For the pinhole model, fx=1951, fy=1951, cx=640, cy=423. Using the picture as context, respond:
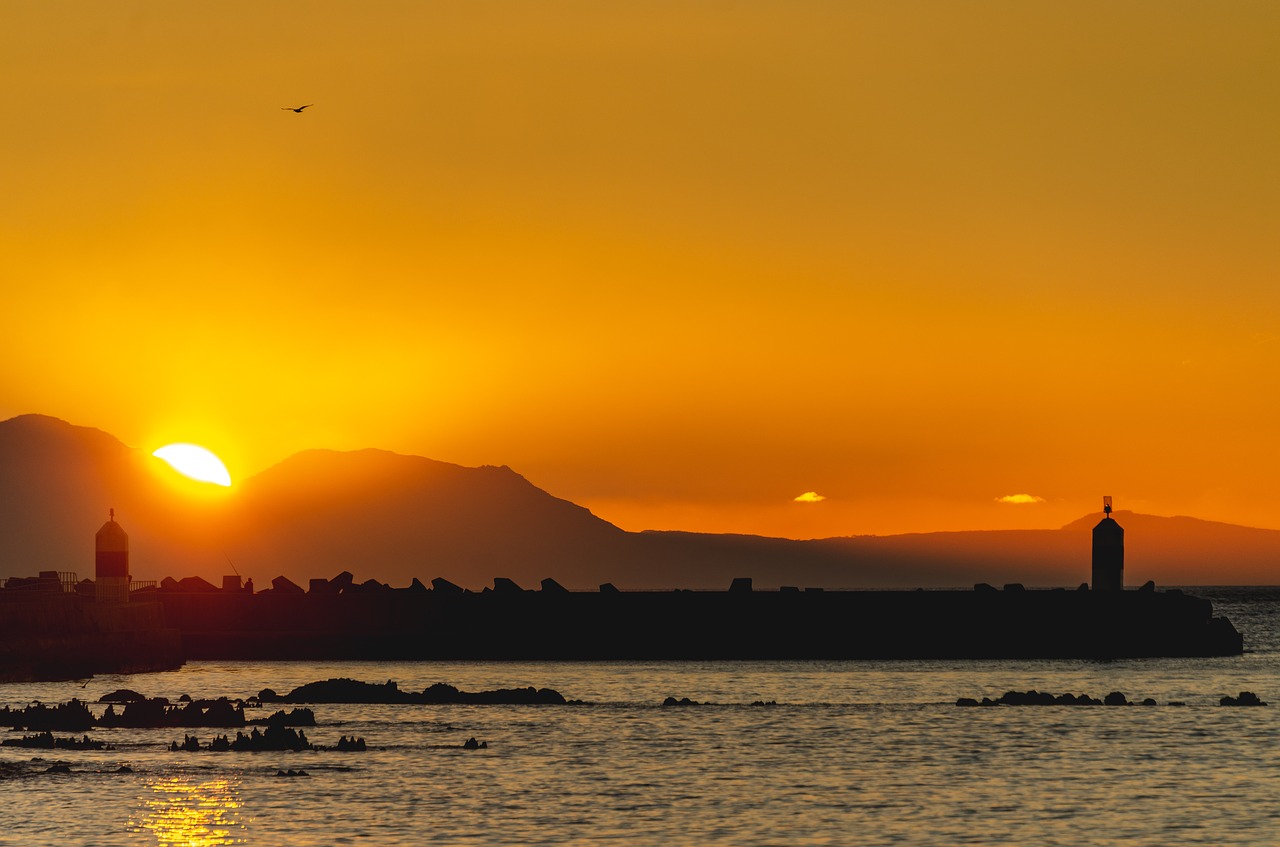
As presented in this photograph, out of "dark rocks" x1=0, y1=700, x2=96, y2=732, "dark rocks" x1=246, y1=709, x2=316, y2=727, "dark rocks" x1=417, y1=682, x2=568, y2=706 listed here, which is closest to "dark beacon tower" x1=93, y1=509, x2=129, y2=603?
"dark rocks" x1=417, y1=682, x2=568, y2=706

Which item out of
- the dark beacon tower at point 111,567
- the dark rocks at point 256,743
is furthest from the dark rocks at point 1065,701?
the dark beacon tower at point 111,567

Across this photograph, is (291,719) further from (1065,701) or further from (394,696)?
Result: (1065,701)

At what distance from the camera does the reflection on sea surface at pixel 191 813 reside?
33438mm

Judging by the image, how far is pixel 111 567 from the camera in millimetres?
79750

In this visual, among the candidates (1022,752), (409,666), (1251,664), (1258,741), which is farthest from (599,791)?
(1251,664)

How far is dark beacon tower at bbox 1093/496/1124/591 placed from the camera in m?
99.2

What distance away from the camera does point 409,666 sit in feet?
294

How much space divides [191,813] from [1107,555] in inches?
2820

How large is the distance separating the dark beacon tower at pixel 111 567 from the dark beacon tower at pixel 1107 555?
48135 mm

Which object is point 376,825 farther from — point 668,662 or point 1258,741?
point 668,662

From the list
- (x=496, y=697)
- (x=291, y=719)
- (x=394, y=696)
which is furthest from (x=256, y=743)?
(x=496, y=697)

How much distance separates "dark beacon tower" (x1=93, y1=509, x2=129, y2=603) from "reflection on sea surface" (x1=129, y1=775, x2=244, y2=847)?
37.6m

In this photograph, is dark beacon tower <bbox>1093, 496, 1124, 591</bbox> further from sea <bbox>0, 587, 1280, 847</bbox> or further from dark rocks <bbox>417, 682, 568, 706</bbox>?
dark rocks <bbox>417, 682, 568, 706</bbox>

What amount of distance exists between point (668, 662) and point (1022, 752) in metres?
44.7
